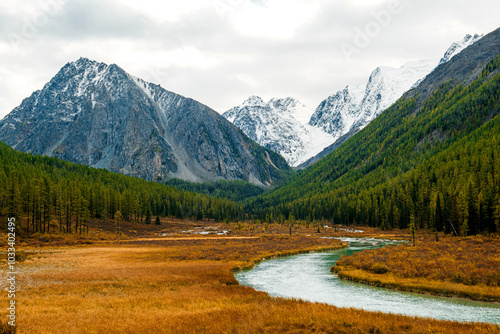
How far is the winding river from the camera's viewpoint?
1108 inches

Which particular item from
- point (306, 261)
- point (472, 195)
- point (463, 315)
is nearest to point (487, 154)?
point (472, 195)

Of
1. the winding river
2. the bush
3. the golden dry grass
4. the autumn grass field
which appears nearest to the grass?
the bush

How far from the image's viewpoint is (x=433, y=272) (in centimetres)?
4041

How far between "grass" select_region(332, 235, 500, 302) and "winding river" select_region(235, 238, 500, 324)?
1.51m

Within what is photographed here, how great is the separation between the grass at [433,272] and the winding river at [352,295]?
4.95ft

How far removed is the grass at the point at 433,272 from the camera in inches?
1340

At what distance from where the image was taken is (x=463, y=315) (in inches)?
1070

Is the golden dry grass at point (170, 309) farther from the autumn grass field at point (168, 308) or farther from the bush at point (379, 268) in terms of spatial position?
the bush at point (379, 268)

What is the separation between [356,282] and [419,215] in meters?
101

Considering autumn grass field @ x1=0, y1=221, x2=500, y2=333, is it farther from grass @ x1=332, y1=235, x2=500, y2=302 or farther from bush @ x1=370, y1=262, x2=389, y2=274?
bush @ x1=370, y1=262, x2=389, y2=274

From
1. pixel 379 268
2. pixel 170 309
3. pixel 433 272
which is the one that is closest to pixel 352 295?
pixel 379 268

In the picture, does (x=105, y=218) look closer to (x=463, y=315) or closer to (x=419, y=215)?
(x=419, y=215)

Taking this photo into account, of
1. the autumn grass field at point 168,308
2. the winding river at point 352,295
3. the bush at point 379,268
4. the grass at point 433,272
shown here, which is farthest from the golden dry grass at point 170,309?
the bush at point 379,268

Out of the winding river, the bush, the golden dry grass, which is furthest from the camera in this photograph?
the bush
